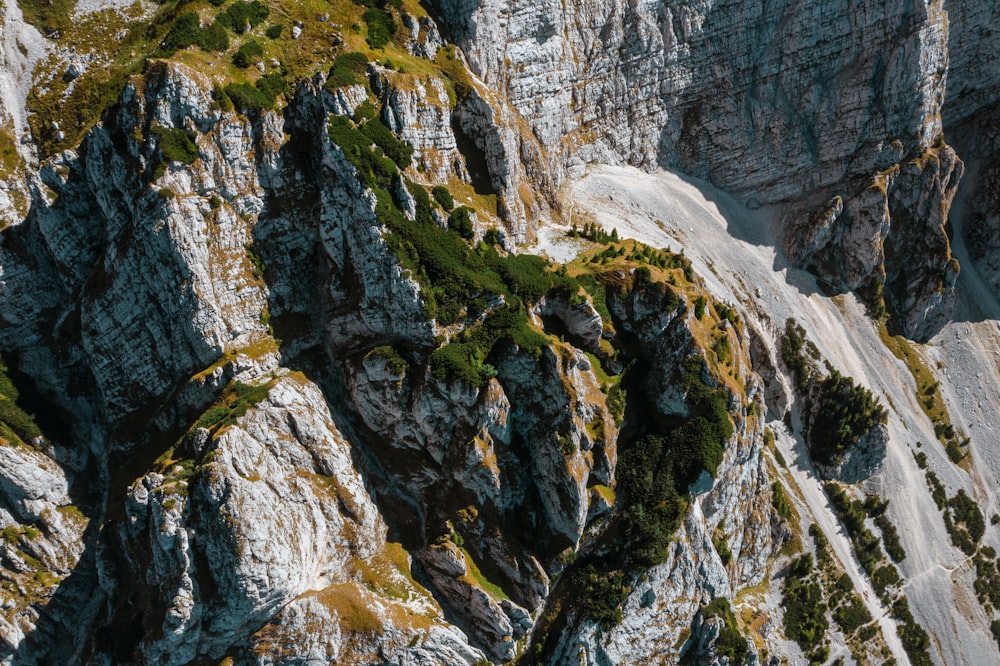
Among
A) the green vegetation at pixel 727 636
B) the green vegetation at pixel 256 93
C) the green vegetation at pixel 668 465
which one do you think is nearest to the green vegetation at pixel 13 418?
the green vegetation at pixel 256 93

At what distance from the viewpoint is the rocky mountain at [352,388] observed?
3756 cm

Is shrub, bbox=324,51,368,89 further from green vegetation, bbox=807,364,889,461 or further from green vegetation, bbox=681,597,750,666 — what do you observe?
green vegetation, bbox=807,364,889,461

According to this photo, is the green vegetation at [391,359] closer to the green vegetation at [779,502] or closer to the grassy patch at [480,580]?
the grassy patch at [480,580]

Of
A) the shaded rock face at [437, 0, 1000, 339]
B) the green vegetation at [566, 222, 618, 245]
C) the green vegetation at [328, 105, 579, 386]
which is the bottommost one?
the green vegetation at [328, 105, 579, 386]

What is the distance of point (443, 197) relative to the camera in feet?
143

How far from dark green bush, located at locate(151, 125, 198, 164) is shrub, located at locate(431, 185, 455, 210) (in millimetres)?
17408

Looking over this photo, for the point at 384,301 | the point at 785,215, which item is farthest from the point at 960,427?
the point at 384,301

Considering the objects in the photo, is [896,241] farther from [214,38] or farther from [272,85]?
[214,38]

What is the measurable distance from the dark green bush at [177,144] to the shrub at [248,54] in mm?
7448

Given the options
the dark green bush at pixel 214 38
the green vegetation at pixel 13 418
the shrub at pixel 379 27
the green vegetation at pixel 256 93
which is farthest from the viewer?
the shrub at pixel 379 27

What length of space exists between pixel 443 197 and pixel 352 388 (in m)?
16.6

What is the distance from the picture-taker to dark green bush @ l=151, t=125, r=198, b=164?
125ft

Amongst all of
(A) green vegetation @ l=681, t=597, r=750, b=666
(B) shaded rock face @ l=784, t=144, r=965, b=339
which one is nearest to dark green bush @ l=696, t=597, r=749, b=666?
(A) green vegetation @ l=681, t=597, r=750, b=666

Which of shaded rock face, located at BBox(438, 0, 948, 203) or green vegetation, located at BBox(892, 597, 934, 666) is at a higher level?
shaded rock face, located at BBox(438, 0, 948, 203)
